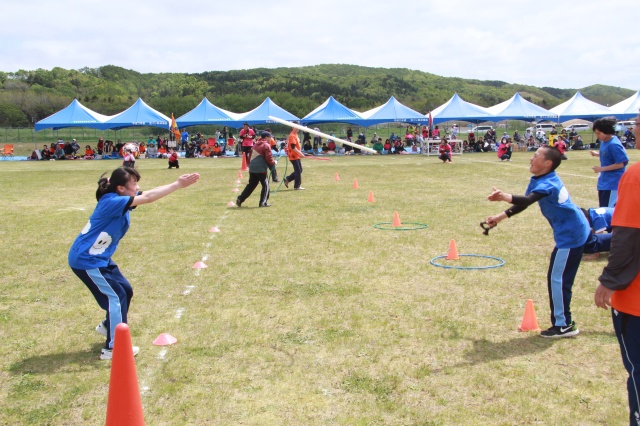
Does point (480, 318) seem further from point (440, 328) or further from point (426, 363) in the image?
point (426, 363)

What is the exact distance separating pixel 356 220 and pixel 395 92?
134 metres

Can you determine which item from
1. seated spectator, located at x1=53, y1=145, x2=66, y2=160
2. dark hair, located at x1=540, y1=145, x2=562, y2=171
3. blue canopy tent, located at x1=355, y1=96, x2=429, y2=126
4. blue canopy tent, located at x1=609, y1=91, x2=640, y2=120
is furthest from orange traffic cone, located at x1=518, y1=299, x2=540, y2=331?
blue canopy tent, located at x1=609, y1=91, x2=640, y2=120

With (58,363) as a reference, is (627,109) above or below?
above

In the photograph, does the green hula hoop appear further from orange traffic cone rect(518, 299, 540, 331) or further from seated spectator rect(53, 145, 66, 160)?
seated spectator rect(53, 145, 66, 160)

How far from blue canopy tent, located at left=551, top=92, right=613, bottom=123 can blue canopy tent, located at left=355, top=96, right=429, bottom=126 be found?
1125cm

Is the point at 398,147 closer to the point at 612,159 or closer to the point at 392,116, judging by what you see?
the point at 392,116

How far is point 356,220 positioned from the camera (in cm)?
1250

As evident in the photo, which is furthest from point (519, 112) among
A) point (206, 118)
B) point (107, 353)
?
point (107, 353)

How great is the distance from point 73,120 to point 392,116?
2331cm

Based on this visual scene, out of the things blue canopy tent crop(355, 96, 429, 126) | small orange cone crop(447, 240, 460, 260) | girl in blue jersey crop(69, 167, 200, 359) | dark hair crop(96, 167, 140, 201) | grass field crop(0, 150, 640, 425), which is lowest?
grass field crop(0, 150, 640, 425)

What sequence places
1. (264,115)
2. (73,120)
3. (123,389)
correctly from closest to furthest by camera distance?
(123,389) → (73,120) → (264,115)

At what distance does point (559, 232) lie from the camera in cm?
564

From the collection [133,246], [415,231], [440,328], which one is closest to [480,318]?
[440,328]

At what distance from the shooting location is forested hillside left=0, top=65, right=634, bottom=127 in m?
82.5
